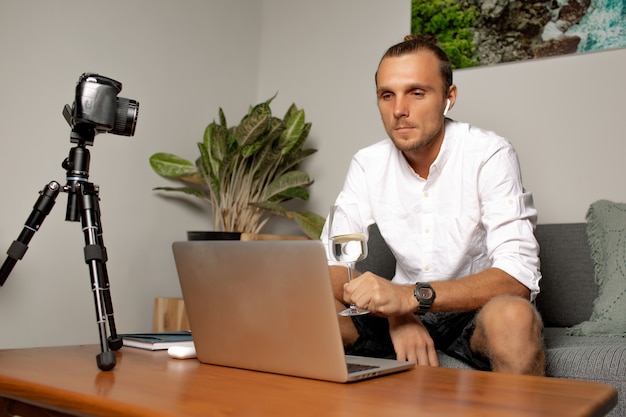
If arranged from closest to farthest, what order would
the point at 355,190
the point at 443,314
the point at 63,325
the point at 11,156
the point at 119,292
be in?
1. the point at 443,314
2. the point at 355,190
3. the point at 11,156
4. the point at 63,325
5. the point at 119,292

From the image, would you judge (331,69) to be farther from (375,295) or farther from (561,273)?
(375,295)

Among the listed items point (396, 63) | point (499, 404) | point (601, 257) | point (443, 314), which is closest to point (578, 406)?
point (499, 404)

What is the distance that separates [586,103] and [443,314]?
4.19 ft

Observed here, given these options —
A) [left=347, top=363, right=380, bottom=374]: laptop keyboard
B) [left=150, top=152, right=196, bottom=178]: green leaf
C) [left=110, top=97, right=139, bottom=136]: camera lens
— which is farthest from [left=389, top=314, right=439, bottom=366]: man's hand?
[left=150, top=152, right=196, bottom=178]: green leaf

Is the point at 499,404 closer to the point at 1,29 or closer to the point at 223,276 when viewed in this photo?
the point at 223,276

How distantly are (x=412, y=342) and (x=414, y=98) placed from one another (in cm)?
71

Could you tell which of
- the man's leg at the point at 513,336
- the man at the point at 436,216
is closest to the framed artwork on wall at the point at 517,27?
the man at the point at 436,216

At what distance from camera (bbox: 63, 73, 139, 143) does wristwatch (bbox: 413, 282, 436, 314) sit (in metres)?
0.72

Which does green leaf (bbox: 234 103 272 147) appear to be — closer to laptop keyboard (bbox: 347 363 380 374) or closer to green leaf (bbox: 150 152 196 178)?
green leaf (bbox: 150 152 196 178)

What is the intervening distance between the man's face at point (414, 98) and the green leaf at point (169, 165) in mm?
1232

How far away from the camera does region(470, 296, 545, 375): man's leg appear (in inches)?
52.9

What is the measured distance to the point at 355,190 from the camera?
1.98m

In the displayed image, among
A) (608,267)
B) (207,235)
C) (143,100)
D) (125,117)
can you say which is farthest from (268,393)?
(143,100)

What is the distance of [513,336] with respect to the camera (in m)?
1.34
